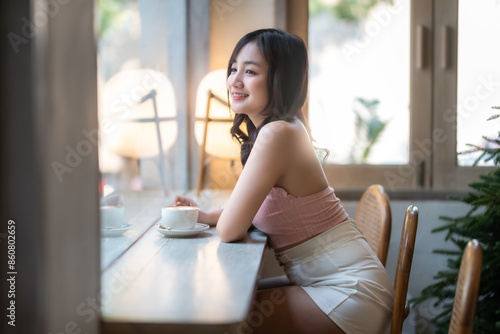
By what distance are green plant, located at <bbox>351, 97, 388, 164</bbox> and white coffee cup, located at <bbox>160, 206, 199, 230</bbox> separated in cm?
148

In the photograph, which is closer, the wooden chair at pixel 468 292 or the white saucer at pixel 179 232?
the wooden chair at pixel 468 292

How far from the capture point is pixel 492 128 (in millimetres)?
2879

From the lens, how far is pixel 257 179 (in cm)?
153

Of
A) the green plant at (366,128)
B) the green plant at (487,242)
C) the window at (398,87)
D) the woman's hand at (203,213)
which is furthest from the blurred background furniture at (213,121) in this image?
the green plant at (487,242)

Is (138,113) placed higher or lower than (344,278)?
higher

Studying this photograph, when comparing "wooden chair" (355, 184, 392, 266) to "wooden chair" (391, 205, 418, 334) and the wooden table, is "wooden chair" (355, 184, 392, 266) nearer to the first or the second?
"wooden chair" (391, 205, 418, 334)

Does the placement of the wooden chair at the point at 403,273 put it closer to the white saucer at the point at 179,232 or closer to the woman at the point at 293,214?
the woman at the point at 293,214

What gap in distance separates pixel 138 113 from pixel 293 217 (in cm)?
86

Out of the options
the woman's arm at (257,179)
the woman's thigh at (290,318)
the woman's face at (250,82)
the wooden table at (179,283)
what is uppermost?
the woman's face at (250,82)

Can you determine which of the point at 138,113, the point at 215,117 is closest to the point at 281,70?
the point at 138,113

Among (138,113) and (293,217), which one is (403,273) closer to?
(293,217)

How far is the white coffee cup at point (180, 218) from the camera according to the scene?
1.62 metres

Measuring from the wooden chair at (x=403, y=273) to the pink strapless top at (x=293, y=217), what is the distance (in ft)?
0.61

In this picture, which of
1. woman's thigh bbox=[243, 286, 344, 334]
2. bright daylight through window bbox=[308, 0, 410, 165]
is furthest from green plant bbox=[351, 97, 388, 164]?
woman's thigh bbox=[243, 286, 344, 334]
